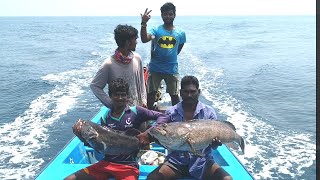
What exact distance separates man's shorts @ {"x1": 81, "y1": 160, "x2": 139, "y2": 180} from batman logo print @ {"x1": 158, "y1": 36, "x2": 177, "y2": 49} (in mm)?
3155

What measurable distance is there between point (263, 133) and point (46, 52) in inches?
1006

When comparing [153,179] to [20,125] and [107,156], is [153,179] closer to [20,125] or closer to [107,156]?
[107,156]

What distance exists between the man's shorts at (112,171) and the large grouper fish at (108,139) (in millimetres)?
207

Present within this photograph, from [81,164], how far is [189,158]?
5.89 ft

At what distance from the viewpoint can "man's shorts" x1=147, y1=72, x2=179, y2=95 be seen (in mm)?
7051

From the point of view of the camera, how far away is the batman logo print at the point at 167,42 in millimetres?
6738

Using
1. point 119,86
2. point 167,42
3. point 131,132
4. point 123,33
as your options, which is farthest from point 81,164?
point 167,42

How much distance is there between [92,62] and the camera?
82.6 ft

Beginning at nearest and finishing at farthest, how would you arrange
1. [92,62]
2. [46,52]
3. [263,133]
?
[263,133], [92,62], [46,52]

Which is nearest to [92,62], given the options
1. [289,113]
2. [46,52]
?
[46,52]

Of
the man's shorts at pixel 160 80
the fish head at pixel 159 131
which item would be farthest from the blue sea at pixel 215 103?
the fish head at pixel 159 131

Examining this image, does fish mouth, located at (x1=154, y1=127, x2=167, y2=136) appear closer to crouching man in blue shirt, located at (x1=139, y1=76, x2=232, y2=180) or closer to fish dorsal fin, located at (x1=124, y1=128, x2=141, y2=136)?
crouching man in blue shirt, located at (x1=139, y1=76, x2=232, y2=180)
